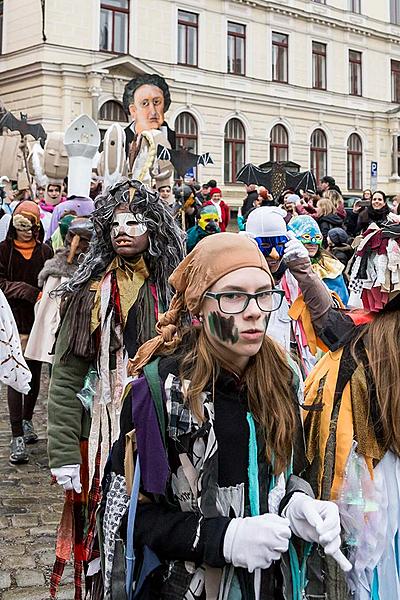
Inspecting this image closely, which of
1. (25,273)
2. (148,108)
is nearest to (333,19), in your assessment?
(148,108)

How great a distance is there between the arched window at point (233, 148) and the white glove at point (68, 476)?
2735 centimetres

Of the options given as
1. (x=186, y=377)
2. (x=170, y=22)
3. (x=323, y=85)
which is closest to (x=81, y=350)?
(x=186, y=377)

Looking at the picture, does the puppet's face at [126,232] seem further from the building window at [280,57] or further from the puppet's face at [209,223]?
the building window at [280,57]

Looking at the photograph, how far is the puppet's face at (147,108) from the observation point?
45.7 feet

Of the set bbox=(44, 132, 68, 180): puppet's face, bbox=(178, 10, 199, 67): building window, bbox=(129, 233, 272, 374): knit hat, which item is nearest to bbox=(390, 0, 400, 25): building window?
bbox=(178, 10, 199, 67): building window

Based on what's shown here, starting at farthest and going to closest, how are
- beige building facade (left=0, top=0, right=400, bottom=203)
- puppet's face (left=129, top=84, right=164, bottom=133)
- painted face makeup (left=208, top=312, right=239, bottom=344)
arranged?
beige building facade (left=0, top=0, right=400, bottom=203), puppet's face (left=129, top=84, right=164, bottom=133), painted face makeup (left=208, top=312, right=239, bottom=344)

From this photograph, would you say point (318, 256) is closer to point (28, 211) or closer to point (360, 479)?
point (28, 211)

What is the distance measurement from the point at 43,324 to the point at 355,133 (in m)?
31.8

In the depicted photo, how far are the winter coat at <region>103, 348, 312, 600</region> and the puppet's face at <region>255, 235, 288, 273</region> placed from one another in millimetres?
2323

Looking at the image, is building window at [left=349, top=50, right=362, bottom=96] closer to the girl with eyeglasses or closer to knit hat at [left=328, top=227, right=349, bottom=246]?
knit hat at [left=328, top=227, right=349, bottom=246]

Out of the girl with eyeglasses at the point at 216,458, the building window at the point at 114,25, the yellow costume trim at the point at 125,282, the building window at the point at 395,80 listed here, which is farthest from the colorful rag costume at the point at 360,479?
the building window at the point at 395,80

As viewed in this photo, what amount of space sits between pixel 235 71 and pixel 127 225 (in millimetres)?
28397

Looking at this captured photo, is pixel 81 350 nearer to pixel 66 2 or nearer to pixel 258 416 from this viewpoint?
pixel 258 416

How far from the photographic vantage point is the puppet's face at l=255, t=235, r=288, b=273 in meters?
4.32
